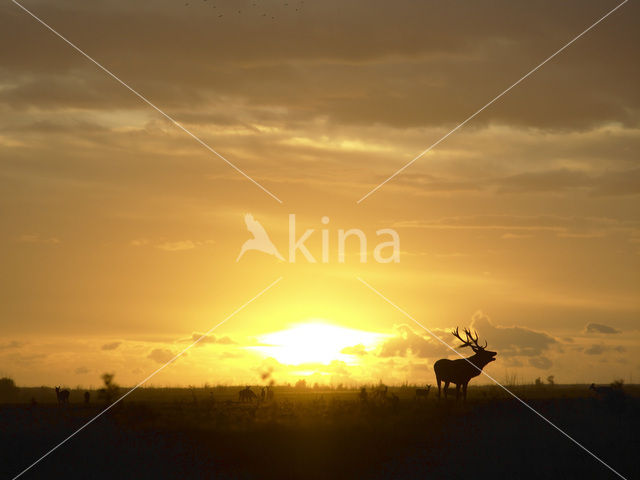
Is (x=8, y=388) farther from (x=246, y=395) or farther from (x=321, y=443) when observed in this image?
(x=321, y=443)

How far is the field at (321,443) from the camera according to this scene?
2708 centimetres

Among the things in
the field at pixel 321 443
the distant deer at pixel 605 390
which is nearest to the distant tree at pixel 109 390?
the field at pixel 321 443

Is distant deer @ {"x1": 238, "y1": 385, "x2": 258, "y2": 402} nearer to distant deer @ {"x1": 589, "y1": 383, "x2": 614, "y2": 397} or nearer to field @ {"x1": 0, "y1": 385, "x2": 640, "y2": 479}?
field @ {"x1": 0, "y1": 385, "x2": 640, "y2": 479}

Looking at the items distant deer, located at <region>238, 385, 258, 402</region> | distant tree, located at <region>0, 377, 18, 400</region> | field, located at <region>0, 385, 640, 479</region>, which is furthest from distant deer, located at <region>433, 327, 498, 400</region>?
distant tree, located at <region>0, 377, 18, 400</region>

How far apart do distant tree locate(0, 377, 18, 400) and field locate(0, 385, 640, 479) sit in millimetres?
44800

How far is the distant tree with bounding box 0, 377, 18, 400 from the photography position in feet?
258

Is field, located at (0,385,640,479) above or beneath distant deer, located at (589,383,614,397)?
beneath

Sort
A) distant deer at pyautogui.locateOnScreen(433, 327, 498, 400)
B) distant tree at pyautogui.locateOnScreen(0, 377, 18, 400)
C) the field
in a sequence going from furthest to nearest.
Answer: distant tree at pyautogui.locateOnScreen(0, 377, 18, 400) → distant deer at pyautogui.locateOnScreen(433, 327, 498, 400) → the field

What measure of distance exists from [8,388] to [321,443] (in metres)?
60.1

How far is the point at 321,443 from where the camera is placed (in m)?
29.0

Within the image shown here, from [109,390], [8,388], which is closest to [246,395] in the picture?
[109,390]

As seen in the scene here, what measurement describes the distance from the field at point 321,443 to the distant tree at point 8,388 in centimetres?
4480

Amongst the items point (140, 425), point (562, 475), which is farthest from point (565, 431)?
point (140, 425)

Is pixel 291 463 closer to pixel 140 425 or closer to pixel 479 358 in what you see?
pixel 140 425
